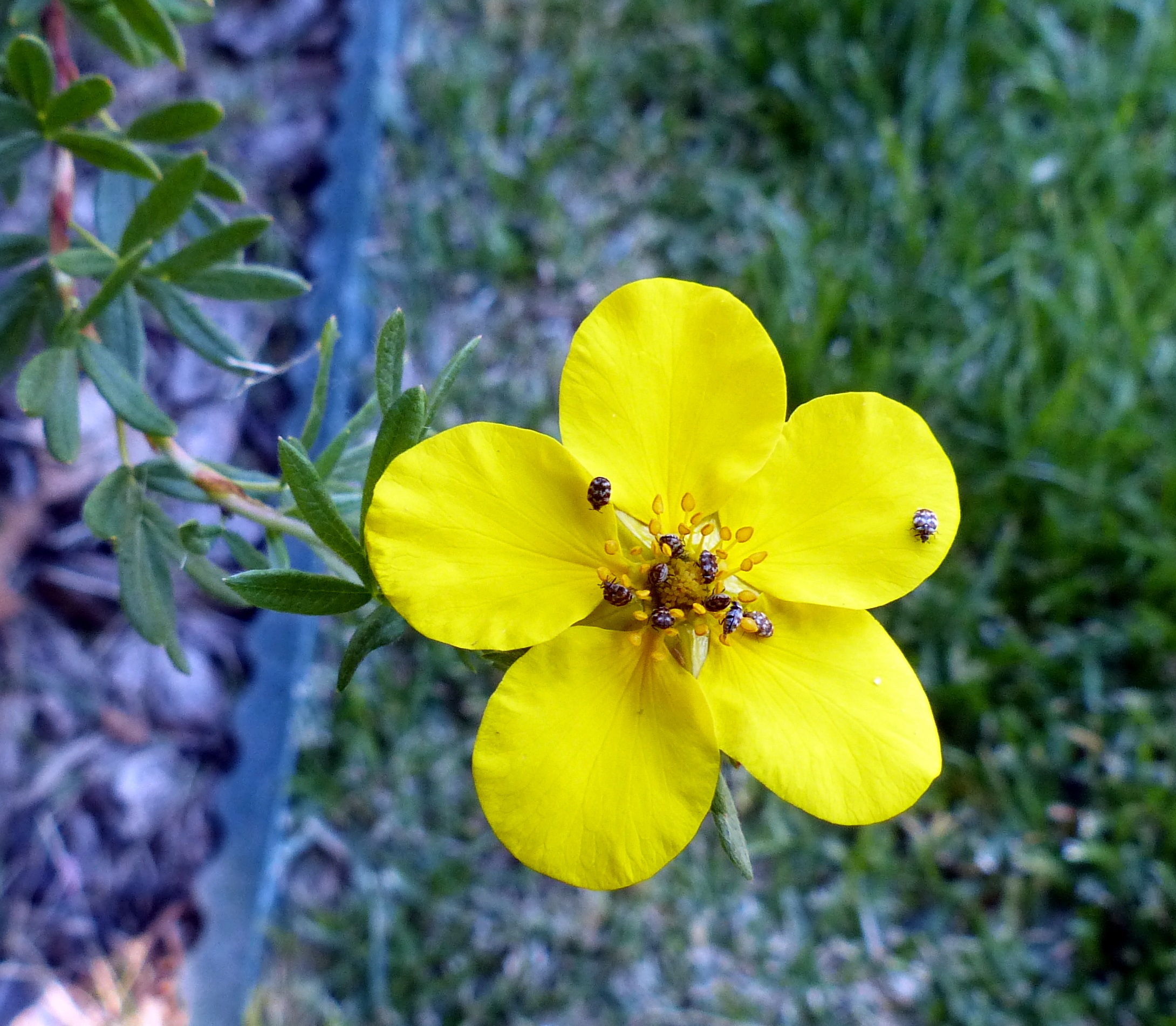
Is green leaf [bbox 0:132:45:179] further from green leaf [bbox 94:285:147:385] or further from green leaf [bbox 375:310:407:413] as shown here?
green leaf [bbox 375:310:407:413]

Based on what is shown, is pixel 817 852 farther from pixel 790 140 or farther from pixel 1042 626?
pixel 790 140

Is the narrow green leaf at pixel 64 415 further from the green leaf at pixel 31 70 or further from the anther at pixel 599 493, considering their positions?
the anther at pixel 599 493

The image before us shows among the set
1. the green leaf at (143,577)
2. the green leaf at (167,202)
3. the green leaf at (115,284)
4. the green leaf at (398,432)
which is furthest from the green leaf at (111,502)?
the green leaf at (398,432)

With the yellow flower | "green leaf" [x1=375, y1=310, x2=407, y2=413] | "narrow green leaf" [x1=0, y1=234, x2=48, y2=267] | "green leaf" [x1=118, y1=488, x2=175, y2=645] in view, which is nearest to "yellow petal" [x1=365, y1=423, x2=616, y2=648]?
the yellow flower

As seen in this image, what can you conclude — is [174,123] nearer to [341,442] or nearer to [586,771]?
[341,442]

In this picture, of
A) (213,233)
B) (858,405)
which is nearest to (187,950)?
(213,233)
